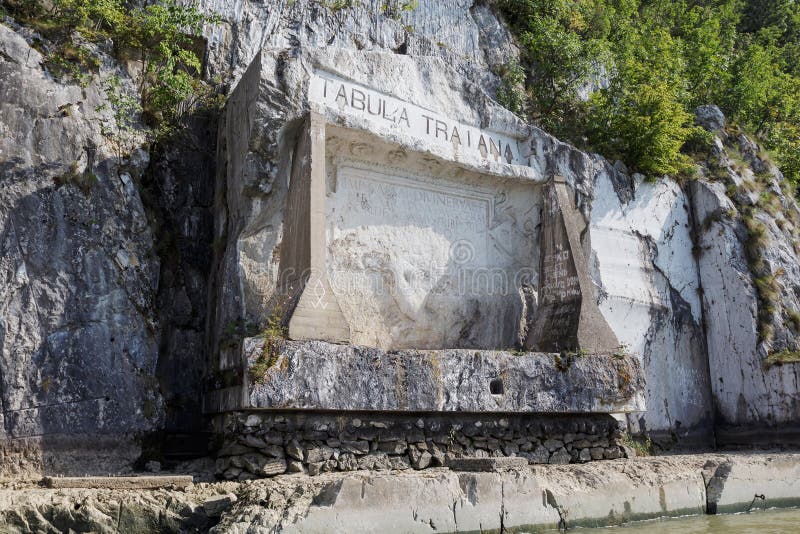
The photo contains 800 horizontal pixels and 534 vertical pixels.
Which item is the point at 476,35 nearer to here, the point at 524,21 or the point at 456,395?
the point at 524,21

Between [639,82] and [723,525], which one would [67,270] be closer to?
[723,525]

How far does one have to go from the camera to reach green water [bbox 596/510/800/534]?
20.9 ft

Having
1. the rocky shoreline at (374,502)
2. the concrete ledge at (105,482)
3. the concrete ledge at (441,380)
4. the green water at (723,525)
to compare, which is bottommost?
the green water at (723,525)

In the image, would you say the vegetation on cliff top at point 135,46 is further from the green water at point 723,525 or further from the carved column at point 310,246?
the green water at point 723,525

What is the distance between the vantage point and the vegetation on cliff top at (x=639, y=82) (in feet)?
39.3

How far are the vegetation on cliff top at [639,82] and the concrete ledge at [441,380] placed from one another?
4.85 meters

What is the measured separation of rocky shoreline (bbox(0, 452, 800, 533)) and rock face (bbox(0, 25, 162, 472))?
35.5 inches

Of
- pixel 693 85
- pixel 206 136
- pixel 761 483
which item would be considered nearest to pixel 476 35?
pixel 693 85

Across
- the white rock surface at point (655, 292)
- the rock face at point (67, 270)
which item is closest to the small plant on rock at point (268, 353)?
the rock face at point (67, 270)

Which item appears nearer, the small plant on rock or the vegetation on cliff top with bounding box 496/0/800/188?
the small plant on rock

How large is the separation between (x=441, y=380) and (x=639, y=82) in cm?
797

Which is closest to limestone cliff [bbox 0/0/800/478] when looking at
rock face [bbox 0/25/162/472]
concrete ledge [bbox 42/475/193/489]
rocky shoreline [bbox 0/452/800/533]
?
rock face [bbox 0/25/162/472]

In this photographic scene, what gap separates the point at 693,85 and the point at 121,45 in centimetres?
1088

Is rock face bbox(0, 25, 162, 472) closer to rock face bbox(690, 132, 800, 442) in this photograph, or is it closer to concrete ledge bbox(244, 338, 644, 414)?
concrete ledge bbox(244, 338, 644, 414)
